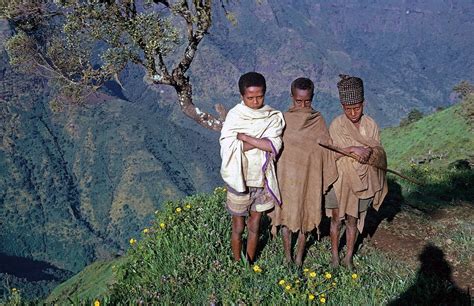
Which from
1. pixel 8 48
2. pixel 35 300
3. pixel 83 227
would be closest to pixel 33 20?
pixel 8 48

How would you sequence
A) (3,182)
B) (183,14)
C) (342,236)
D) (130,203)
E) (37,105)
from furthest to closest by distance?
(37,105) < (130,203) < (3,182) < (183,14) < (342,236)

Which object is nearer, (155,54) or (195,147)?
(155,54)

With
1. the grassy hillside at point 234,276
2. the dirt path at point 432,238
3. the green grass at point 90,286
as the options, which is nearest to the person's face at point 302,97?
the grassy hillside at point 234,276

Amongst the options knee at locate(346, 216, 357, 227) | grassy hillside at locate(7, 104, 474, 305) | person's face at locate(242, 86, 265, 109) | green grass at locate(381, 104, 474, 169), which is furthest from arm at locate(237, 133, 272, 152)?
green grass at locate(381, 104, 474, 169)

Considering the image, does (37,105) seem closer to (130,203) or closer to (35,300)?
(130,203)

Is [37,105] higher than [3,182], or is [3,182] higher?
[37,105]

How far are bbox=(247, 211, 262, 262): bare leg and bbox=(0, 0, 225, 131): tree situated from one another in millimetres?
2992

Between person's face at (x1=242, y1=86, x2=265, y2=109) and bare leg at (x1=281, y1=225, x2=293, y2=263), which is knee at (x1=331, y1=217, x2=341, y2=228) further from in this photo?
person's face at (x1=242, y1=86, x2=265, y2=109)

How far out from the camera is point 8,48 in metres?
9.89

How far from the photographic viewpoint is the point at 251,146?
532cm

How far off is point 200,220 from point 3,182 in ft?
464

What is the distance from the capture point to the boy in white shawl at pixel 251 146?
5.32 meters

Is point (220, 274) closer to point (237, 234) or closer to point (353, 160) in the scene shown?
point (237, 234)

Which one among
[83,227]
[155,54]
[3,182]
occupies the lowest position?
[83,227]
